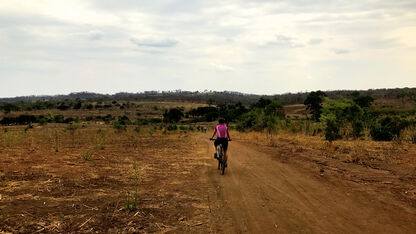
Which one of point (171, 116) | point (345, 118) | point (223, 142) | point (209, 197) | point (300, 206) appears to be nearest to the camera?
point (300, 206)

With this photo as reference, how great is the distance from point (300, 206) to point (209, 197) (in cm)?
216

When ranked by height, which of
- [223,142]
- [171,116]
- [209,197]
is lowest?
[171,116]

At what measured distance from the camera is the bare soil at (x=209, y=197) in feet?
19.1

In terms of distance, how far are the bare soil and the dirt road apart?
0.02 metres

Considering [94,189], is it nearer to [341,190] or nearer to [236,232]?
[236,232]

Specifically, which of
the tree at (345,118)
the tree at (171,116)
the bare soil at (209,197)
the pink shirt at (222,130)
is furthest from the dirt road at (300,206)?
the tree at (171,116)

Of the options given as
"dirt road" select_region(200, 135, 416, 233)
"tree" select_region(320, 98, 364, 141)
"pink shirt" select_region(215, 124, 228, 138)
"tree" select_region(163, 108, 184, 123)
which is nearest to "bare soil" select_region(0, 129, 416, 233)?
"dirt road" select_region(200, 135, 416, 233)

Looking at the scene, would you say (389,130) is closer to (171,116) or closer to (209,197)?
(209,197)

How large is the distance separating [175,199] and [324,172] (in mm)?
5540

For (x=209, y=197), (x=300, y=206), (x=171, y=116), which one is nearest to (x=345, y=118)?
(x=300, y=206)

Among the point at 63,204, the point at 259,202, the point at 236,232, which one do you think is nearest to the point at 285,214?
the point at 259,202

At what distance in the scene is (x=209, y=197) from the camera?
7762mm

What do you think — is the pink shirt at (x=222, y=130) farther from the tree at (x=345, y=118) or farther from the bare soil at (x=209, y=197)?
the tree at (x=345, y=118)

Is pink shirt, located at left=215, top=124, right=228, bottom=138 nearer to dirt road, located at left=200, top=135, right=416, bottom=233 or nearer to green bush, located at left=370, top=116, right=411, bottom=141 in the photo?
dirt road, located at left=200, top=135, right=416, bottom=233
